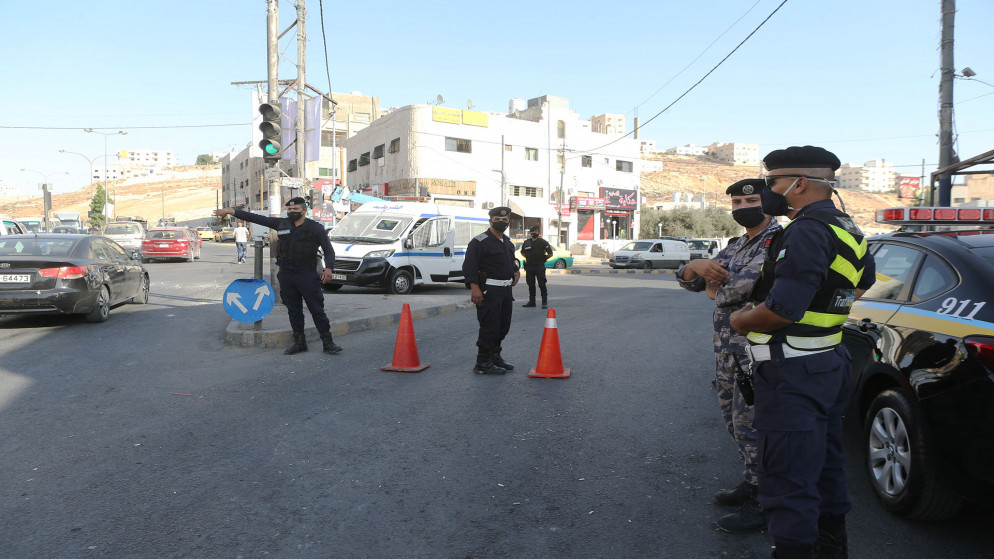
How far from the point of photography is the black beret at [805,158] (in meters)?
2.59

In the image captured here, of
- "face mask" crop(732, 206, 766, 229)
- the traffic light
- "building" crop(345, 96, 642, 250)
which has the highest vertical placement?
"building" crop(345, 96, 642, 250)

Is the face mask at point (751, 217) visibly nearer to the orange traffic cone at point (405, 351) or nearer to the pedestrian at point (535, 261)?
the orange traffic cone at point (405, 351)

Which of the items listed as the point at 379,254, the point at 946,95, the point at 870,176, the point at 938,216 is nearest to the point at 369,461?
the point at 938,216

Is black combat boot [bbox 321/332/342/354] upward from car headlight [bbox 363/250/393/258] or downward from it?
downward

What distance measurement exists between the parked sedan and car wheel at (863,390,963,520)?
9.99 meters

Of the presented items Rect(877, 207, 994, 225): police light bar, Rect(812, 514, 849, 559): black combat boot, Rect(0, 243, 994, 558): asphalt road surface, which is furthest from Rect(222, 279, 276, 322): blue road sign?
Rect(812, 514, 849, 559): black combat boot

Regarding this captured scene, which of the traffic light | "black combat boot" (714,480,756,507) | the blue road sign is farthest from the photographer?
the traffic light

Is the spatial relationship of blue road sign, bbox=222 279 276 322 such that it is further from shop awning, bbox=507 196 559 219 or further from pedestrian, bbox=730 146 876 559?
shop awning, bbox=507 196 559 219

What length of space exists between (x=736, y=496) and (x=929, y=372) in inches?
44.7

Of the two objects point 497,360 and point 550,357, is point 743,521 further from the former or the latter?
point 497,360

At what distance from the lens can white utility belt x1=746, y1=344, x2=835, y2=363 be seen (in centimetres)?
253

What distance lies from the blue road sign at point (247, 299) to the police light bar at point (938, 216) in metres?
6.78

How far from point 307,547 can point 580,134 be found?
45.0 m

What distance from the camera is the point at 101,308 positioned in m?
10.1
